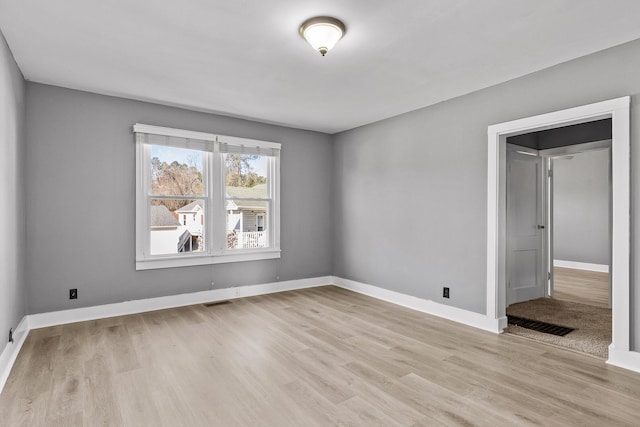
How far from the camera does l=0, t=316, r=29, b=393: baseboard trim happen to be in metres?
2.60

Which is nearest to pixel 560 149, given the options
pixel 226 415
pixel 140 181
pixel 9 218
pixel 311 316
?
pixel 311 316

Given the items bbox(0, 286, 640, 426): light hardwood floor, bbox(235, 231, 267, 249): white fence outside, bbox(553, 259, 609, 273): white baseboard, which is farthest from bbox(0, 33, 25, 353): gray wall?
bbox(553, 259, 609, 273): white baseboard

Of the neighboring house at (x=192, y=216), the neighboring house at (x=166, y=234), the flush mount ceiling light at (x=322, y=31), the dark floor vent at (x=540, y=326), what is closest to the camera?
the flush mount ceiling light at (x=322, y=31)

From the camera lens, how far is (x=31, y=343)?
10.9 feet

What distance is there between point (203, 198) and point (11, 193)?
2107 millimetres

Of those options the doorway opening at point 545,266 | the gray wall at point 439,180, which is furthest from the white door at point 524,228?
the gray wall at point 439,180

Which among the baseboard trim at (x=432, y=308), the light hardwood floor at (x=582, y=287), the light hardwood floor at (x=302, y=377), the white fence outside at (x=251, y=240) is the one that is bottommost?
the light hardwood floor at (x=582, y=287)

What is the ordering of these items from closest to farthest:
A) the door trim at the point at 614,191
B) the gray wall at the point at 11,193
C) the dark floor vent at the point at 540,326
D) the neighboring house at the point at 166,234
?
the gray wall at the point at 11,193 < the door trim at the point at 614,191 < the dark floor vent at the point at 540,326 < the neighboring house at the point at 166,234

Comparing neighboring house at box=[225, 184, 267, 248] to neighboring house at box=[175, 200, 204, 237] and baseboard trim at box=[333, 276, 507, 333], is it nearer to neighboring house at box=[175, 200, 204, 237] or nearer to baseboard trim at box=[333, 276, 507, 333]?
neighboring house at box=[175, 200, 204, 237]

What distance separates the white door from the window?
3388 millimetres

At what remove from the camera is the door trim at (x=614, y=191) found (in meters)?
2.85

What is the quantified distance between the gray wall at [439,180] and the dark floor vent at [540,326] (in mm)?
573

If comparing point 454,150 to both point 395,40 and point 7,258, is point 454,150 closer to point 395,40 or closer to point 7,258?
point 395,40

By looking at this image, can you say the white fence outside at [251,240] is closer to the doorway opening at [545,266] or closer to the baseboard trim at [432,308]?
the baseboard trim at [432,308]
